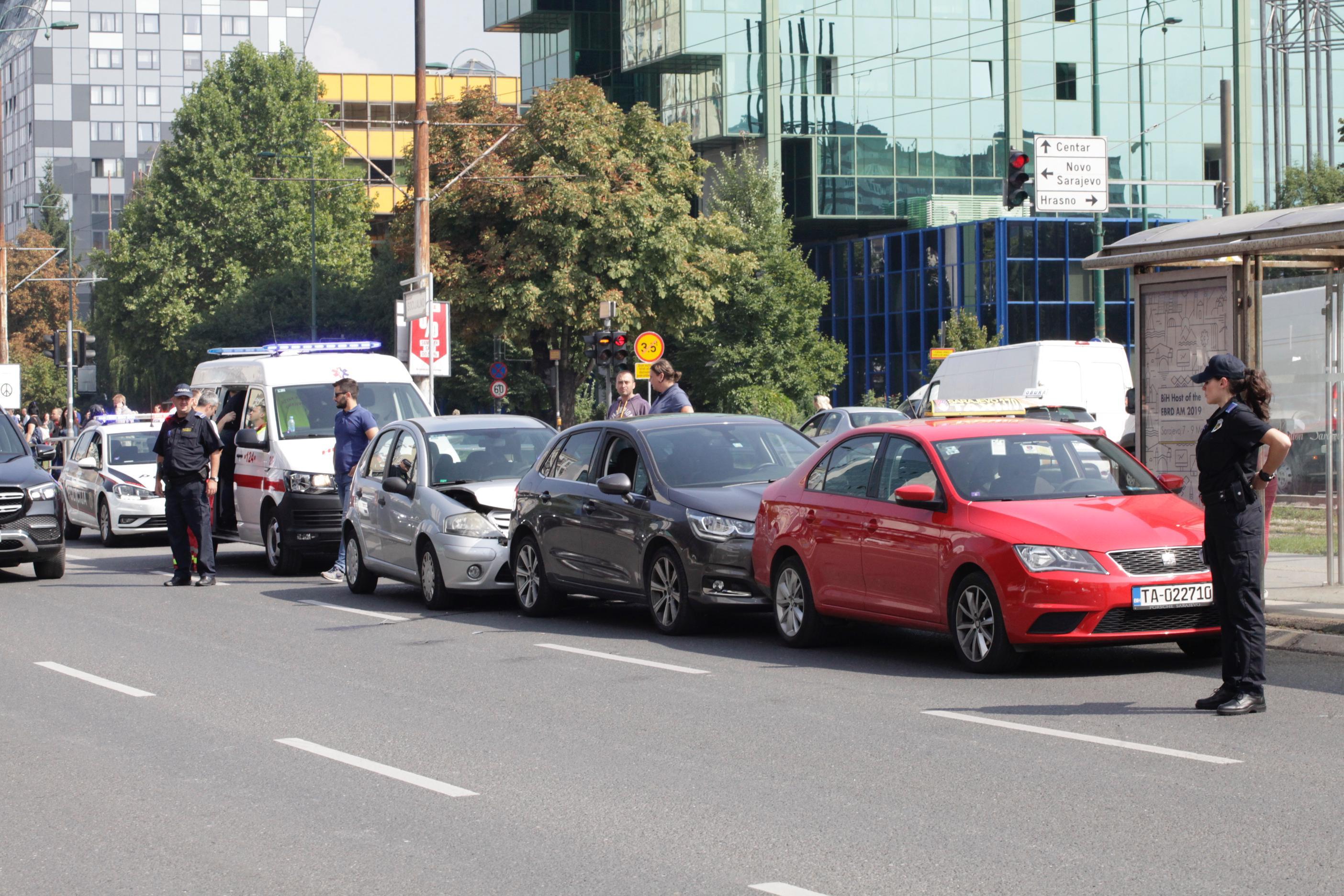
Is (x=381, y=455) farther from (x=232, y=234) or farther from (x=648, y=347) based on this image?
(x=232, y=234)

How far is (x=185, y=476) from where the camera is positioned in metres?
17.4

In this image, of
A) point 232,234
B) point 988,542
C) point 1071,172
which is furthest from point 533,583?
point 232,234

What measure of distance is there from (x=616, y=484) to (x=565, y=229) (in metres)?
37.4

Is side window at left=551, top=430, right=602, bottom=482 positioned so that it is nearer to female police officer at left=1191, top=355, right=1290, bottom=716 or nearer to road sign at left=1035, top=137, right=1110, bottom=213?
female police officer at left=1191, top=355, right=1290, bottom=716

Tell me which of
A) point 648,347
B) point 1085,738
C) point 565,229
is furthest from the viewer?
point 565,229

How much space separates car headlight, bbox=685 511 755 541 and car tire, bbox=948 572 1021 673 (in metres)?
2.34

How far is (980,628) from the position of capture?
34.3 feet

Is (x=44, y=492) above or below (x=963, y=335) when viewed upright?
below

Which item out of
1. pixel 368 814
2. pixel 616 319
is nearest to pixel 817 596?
pixel 368 814

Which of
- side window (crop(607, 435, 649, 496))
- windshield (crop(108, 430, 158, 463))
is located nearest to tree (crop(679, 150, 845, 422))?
windshield (crop(108, 430, 158, 463))

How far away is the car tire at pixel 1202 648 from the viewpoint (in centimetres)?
1070

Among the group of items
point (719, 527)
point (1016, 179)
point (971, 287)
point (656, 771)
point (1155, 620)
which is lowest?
point (656, 771)

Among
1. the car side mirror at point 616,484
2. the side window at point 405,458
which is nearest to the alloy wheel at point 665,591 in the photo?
the car side mirror at point 616,484

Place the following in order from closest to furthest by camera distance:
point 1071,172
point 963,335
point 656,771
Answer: point 656,771, point 1071,172, point 963,335
